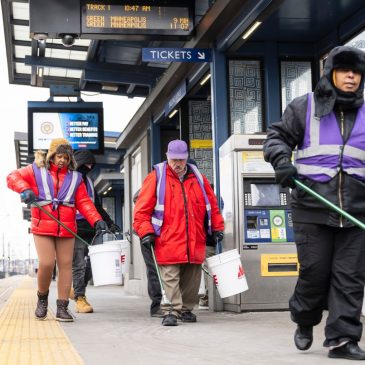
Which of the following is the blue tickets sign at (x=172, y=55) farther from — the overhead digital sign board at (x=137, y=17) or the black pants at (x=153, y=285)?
the black pants at (x=153, y=285)

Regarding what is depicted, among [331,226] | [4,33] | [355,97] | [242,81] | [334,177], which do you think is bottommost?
[331,226]

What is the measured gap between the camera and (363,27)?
26.5ft

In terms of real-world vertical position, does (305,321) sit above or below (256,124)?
below

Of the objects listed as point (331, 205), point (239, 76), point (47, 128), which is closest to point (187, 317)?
point (331, 205)

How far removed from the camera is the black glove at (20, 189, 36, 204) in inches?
270

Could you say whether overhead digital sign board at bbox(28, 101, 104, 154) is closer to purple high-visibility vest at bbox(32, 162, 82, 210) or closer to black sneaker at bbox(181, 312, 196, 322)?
purple high-visibility vest at bbox(32, 162, 82, 210)

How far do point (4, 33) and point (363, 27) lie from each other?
741 cm

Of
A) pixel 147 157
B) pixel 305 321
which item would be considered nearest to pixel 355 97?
pixel 305 321

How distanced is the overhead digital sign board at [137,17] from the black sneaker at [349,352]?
5697 mm

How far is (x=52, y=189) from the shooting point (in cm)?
720

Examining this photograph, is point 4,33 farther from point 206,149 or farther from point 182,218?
point 182,218

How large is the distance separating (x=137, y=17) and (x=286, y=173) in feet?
18.0

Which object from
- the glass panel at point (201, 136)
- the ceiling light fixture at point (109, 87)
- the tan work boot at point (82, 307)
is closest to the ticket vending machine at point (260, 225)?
the tan work boot at point (82, 307)

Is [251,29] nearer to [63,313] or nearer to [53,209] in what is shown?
[53,209]
